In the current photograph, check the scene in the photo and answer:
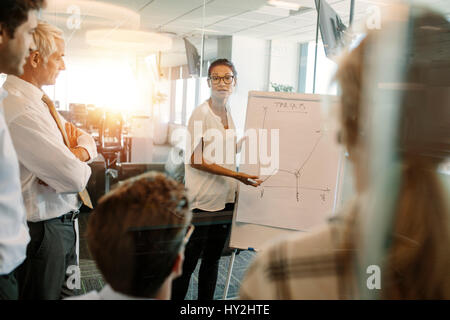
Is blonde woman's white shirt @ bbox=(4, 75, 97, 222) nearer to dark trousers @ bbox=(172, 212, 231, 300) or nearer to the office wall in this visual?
dark trousers @ bbox=(172, 212, 231, 300)

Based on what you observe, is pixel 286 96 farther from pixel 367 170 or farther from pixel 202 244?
pixel 367 170

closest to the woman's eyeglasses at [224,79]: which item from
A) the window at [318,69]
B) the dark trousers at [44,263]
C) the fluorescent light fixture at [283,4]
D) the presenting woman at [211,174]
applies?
the presenting woman at [211,174]

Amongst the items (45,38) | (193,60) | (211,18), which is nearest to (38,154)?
(45,38)

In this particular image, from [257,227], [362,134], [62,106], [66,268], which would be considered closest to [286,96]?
[257,227]

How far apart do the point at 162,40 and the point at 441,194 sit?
214 cm

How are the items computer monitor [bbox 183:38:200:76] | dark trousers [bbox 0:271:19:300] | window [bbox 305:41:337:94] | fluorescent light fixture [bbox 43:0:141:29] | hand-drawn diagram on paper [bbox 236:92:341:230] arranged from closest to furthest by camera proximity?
dark trousers [bbox 0:271:19:300], fluorescent light fixture [bbox 43:0:141:29], hand-drawn diagram on paper [bbox 236:92:341:230], window [bbox 305:41:337:94], computer monitor [bbox 183:38:200:76]

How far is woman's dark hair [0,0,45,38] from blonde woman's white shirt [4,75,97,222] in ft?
1.01

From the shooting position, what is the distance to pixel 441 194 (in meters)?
0.60

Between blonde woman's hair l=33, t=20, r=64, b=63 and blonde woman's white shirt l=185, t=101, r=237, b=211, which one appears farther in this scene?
blonde woman's white shirt l=185, t=101, r=237, b=211

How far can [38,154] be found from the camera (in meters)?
1.07

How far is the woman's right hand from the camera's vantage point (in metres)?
1.67

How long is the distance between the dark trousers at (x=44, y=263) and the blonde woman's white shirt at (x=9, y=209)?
31 centimetres

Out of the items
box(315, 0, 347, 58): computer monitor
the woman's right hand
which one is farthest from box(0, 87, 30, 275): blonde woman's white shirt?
box(315, 0, 347, 58): computer monitor

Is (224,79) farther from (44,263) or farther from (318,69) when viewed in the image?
(44,263)
